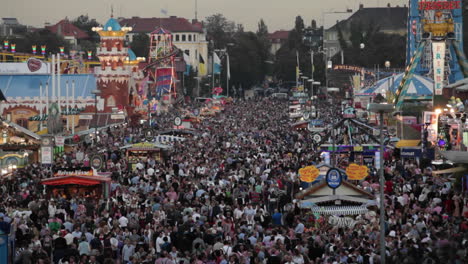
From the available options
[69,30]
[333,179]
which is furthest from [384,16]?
[333,179]

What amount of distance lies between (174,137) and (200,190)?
72.2 feet

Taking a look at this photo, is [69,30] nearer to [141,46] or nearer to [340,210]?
[141,46]

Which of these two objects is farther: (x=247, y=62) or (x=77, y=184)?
(x=247, y=62)

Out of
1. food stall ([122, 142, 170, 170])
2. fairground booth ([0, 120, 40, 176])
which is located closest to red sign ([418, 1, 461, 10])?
food stall ([122, 142, 170, 170])

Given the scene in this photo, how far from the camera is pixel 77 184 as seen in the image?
26531 millimetres

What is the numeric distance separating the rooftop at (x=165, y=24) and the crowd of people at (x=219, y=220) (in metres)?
115

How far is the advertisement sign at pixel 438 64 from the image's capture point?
43.6 meters

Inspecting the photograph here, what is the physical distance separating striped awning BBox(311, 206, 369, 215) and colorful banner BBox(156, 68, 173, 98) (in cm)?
6529

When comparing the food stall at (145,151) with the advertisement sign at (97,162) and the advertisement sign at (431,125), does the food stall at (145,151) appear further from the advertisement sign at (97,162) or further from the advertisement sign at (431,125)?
the advertisement sign at (431,125)

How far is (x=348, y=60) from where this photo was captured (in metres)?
124

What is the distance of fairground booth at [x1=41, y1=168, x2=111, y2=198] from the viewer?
2636cm

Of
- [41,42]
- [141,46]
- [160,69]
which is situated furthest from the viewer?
[141,46]

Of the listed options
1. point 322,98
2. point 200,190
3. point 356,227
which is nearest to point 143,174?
point 200,190

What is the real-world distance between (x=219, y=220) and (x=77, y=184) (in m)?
6.77
